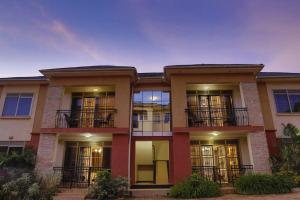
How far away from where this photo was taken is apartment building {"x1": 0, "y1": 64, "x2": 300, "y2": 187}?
13.1 metres

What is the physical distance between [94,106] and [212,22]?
999cm

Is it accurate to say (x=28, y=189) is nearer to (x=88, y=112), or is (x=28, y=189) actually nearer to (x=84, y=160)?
(x=84, y=160)

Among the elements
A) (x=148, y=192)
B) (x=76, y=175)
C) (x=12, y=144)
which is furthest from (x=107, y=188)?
(x=12, y=144)

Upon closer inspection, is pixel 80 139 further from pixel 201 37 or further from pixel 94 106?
pixel 201 37

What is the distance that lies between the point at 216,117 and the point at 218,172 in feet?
11.5

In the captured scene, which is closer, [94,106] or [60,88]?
[60,88]

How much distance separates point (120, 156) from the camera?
1281 cm

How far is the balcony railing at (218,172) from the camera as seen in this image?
13.4 metres

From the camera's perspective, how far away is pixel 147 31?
16.5m

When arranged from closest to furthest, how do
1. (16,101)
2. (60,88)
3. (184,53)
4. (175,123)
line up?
(175,123) → (60,88) → (16,101) → (184,53)

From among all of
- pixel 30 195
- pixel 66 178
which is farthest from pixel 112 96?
pixel 30 195

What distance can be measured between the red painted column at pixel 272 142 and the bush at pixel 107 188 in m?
8.82

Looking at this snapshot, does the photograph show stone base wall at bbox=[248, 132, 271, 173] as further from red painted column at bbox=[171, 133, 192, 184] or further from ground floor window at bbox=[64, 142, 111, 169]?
ground floor window at bbox=[64, 142, 111, 169]

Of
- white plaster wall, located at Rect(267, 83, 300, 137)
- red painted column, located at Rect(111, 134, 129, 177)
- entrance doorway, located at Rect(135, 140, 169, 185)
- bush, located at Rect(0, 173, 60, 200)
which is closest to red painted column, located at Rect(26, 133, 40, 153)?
red painted column, located at Rect(111, 134, 129, 177)
